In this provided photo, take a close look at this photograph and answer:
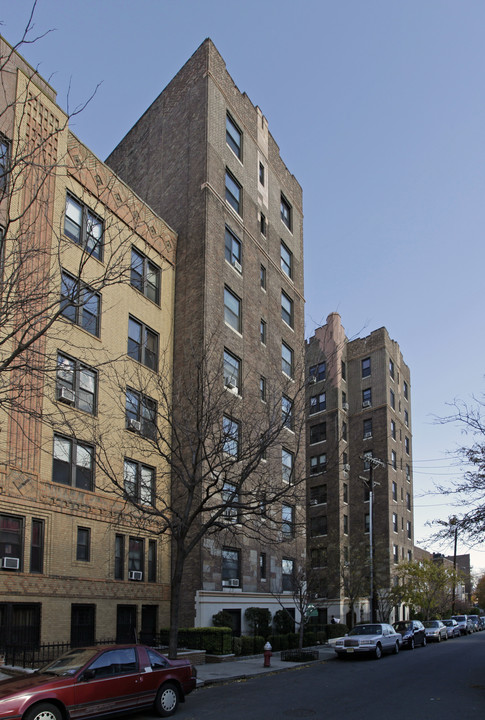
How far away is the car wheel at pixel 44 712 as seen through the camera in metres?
9.99

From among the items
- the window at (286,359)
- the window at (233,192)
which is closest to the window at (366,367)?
the window at (286,359)

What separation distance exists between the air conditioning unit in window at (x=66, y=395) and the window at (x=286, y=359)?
15.7 metres

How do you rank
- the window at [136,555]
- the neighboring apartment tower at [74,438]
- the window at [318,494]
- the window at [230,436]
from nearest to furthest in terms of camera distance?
the window at [230,436], the neighboring apartment tower at [74,438], the window at [136,555], the window at [318,494]

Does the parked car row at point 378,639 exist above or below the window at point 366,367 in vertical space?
below

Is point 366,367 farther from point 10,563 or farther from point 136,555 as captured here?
point 10,563

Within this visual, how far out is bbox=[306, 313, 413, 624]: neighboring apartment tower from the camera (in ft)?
159

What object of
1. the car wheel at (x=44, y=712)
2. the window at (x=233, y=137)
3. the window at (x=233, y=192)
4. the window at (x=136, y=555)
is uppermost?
the window at (x=233, y=137)

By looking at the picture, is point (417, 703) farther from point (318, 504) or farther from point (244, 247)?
point (318, 504)

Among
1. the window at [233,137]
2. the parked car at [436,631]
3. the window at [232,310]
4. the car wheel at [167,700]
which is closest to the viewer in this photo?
the car wheel at [167,700]

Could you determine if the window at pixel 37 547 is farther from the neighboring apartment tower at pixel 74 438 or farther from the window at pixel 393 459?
the window at pixel 393 459

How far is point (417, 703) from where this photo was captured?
13.9 m

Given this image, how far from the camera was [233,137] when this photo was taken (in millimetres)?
32719

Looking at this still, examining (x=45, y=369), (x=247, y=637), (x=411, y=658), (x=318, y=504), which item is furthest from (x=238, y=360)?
(x=318, y=504)

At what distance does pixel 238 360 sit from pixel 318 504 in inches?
984
